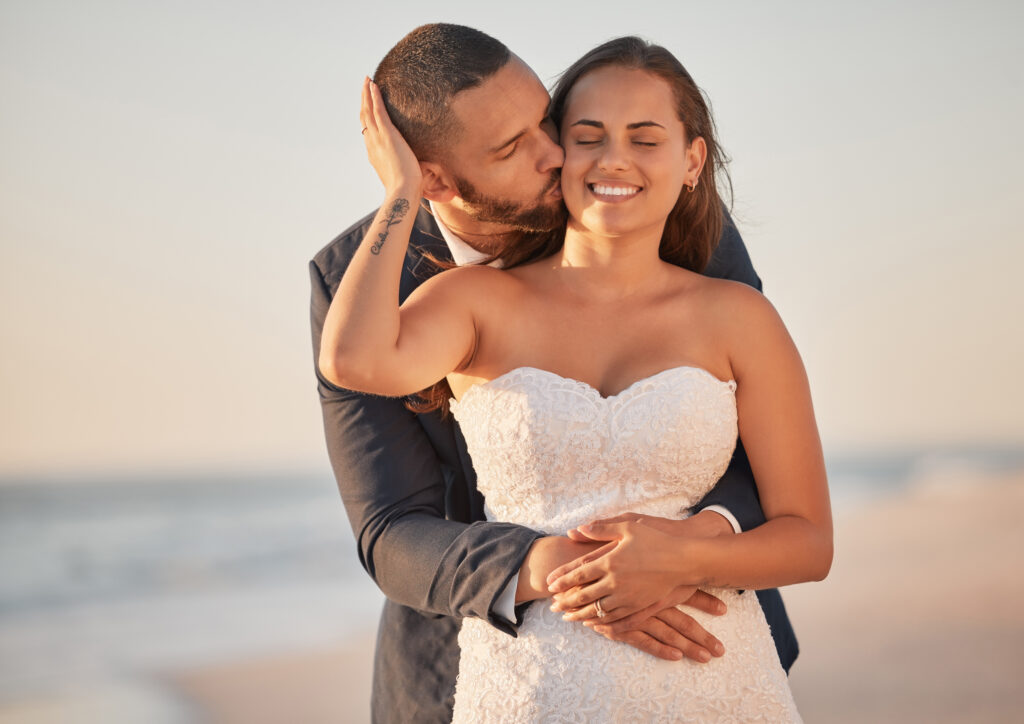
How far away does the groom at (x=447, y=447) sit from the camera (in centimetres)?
244

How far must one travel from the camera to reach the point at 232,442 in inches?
685

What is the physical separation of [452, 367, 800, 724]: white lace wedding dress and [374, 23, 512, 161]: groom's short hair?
0.68 m

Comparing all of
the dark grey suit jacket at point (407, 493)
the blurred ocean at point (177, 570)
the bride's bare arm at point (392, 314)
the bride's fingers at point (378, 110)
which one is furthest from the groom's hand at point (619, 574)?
the blurred ocean at point (177, 570)

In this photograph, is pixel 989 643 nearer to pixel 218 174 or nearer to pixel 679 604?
pixel 679 604

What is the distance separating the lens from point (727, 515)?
8.11ft

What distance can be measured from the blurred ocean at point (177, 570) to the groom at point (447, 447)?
219 inches

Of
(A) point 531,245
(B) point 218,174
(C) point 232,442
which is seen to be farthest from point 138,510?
(A) point 531,245

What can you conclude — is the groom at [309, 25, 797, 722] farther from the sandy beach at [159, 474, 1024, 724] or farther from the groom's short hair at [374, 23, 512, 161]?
the sandy beach at [159, 474, 1024, 724]

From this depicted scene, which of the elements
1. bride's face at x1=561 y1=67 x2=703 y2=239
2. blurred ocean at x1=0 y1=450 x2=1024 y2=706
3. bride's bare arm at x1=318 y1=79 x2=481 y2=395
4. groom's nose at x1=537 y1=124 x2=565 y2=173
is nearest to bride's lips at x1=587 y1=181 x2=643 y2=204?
bride's face at x1=561 y1=67 x2=703 y2=239

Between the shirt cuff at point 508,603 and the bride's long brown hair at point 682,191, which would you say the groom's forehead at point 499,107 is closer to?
the bride's long brown hair at point 682,191

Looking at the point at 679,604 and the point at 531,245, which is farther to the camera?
the point at 531,245

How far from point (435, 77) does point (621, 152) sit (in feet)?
1.79

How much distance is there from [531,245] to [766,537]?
3.28ft

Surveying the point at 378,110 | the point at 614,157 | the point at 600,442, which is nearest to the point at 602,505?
the point at 600,442
